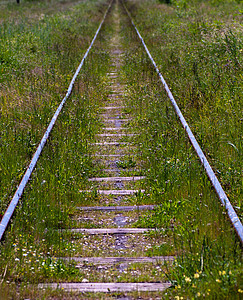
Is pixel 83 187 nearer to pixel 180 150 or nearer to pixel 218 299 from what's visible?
pixel 180 150

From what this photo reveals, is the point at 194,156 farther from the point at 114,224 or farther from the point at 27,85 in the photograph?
→ the point at 27,85

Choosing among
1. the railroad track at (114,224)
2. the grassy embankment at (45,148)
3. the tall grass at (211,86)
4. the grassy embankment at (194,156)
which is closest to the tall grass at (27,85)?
the grassy embankment at (45,148)

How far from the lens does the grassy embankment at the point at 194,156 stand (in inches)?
130

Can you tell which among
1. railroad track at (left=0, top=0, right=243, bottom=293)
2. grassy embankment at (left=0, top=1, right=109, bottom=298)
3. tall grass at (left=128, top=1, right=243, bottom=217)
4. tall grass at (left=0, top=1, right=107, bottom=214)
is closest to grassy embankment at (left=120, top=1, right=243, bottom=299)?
tall grass at (left=128, top=1, right=243, bottom=217)

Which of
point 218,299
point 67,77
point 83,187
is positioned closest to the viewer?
point 218,299

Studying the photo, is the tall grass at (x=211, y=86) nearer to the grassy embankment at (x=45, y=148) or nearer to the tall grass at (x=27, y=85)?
the grassy embankment at (x=45, y=148)

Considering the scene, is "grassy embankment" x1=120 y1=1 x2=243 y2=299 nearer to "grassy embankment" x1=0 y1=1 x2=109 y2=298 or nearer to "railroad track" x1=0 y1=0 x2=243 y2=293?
"railroad track" x1=0 y1=0 x2=243 y2=293

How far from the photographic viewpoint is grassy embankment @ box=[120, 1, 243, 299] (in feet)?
10.8

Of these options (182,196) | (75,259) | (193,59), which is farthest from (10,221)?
(193,59)

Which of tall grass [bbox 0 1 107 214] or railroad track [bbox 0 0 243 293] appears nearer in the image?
railroad track [bbox 0 0 243 293]

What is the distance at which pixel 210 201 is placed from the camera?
4.33m

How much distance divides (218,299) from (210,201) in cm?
142

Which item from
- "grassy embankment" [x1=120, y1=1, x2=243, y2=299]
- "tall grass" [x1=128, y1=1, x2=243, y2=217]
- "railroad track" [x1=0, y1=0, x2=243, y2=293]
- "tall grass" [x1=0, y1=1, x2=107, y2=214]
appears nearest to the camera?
"grassy embankment" [x1=120, y1=1, x2=243, y2=299]

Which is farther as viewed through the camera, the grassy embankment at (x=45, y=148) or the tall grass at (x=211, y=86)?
the tall grass at (x=211, y=86)
